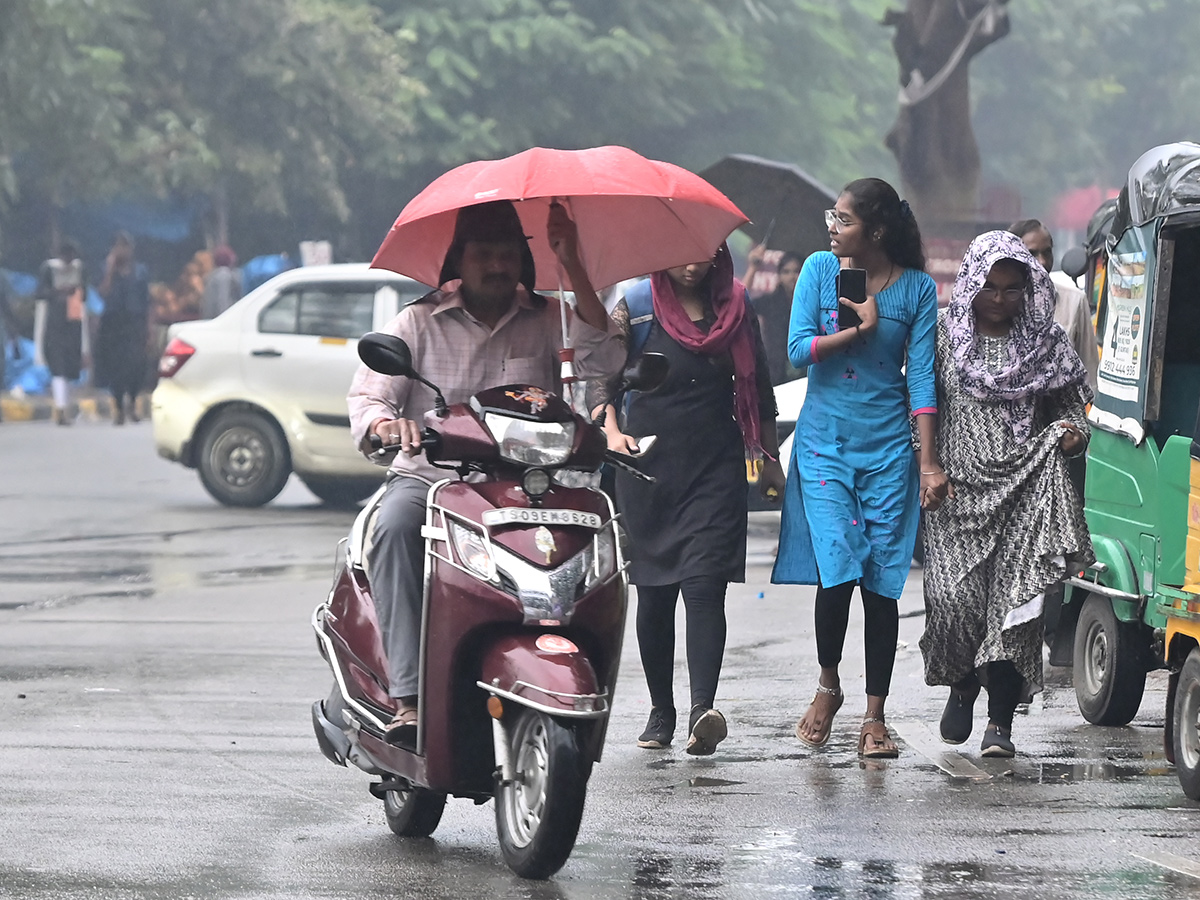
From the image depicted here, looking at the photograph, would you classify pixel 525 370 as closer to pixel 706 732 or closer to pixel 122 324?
pixel 706 732

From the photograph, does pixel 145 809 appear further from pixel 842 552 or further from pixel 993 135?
pixel 993 135

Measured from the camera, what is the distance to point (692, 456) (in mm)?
7000

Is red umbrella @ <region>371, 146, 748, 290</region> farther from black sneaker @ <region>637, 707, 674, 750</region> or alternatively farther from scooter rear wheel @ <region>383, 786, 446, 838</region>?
black sneaker @ <region>637, 707, 674, 750</region>

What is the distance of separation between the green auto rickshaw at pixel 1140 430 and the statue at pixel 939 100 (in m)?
11.9

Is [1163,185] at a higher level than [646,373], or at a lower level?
higher

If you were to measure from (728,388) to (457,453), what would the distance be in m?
2.17

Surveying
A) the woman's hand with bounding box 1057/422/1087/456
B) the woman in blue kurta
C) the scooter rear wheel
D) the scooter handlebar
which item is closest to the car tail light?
the woman in blue kurta

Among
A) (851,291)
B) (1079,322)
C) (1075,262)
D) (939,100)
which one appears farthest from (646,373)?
(939,100)

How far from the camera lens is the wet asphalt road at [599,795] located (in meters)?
4.99

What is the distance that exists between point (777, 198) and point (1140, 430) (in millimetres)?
10354

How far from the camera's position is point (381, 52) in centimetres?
2998

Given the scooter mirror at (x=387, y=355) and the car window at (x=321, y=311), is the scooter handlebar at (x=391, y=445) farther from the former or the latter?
the car window at (x=321, y=311)

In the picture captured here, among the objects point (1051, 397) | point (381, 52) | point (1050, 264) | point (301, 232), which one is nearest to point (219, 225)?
point (301, 232)

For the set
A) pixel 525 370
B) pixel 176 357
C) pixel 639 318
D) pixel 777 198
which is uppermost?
pixel 777 198
